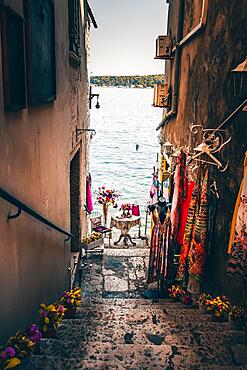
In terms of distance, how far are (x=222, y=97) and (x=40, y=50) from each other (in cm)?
239

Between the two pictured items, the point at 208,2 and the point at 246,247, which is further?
the point at 208,2

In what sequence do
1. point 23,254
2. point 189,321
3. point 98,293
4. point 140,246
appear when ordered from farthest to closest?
point 140,246
point 98,293
point 189,321
point 23,254

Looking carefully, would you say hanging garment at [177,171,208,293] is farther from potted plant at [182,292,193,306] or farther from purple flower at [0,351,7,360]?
purple flower at [0,351,7,360]

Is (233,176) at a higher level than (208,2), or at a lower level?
lower

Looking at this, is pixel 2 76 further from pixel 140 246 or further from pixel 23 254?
pixel 140 246

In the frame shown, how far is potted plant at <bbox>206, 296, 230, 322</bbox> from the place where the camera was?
13.7ft

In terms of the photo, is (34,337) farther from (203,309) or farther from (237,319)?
(203,309)

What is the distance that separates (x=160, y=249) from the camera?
6473 millimetres

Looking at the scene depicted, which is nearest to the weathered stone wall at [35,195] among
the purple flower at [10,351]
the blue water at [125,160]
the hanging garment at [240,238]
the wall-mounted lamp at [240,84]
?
the purple flower at [10,351]

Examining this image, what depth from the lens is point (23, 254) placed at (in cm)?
322

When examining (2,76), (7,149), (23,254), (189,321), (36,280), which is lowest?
(189,321)

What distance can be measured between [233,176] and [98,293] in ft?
13.7

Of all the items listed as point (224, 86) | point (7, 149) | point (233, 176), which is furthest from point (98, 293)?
point (7, 149)

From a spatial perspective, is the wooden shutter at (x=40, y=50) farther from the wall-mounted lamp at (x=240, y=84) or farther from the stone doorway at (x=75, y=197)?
the stone doorway at (x=75, y=197)
